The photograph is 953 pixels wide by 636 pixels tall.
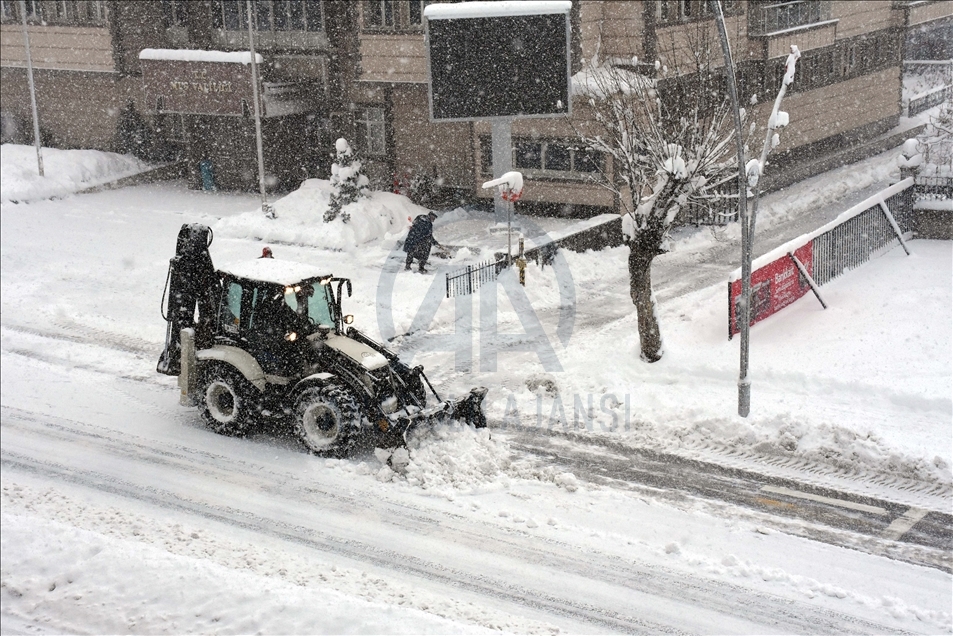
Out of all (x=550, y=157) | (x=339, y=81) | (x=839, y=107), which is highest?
(x=339, y=81)

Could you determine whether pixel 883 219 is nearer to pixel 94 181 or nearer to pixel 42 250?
pixel 42 250

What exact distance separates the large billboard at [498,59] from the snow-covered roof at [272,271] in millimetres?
11948

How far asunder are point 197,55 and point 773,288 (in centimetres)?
1817

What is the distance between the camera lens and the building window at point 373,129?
97.7 feet

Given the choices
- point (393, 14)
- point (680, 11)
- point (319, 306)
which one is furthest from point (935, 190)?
point (319, 306)

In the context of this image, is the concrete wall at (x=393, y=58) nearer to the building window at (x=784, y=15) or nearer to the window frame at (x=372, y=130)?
the window frame at (x=372, y=130)

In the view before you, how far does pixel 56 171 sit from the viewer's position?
26.1 m

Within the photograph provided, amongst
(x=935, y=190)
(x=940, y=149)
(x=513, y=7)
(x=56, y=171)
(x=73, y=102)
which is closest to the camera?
(x=935, y=190)

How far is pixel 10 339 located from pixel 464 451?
9031 mm

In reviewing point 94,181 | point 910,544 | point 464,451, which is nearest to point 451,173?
point 94,181

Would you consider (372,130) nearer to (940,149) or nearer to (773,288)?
(773,288)

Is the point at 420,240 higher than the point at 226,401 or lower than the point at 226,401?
higher

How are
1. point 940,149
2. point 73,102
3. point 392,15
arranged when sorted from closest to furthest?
point 940,149
point 392,15
point 73,102

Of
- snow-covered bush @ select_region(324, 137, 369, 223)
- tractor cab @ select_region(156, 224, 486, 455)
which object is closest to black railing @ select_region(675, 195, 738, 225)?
snow-covered bush @ select_region(324, 137, 369, 223)
